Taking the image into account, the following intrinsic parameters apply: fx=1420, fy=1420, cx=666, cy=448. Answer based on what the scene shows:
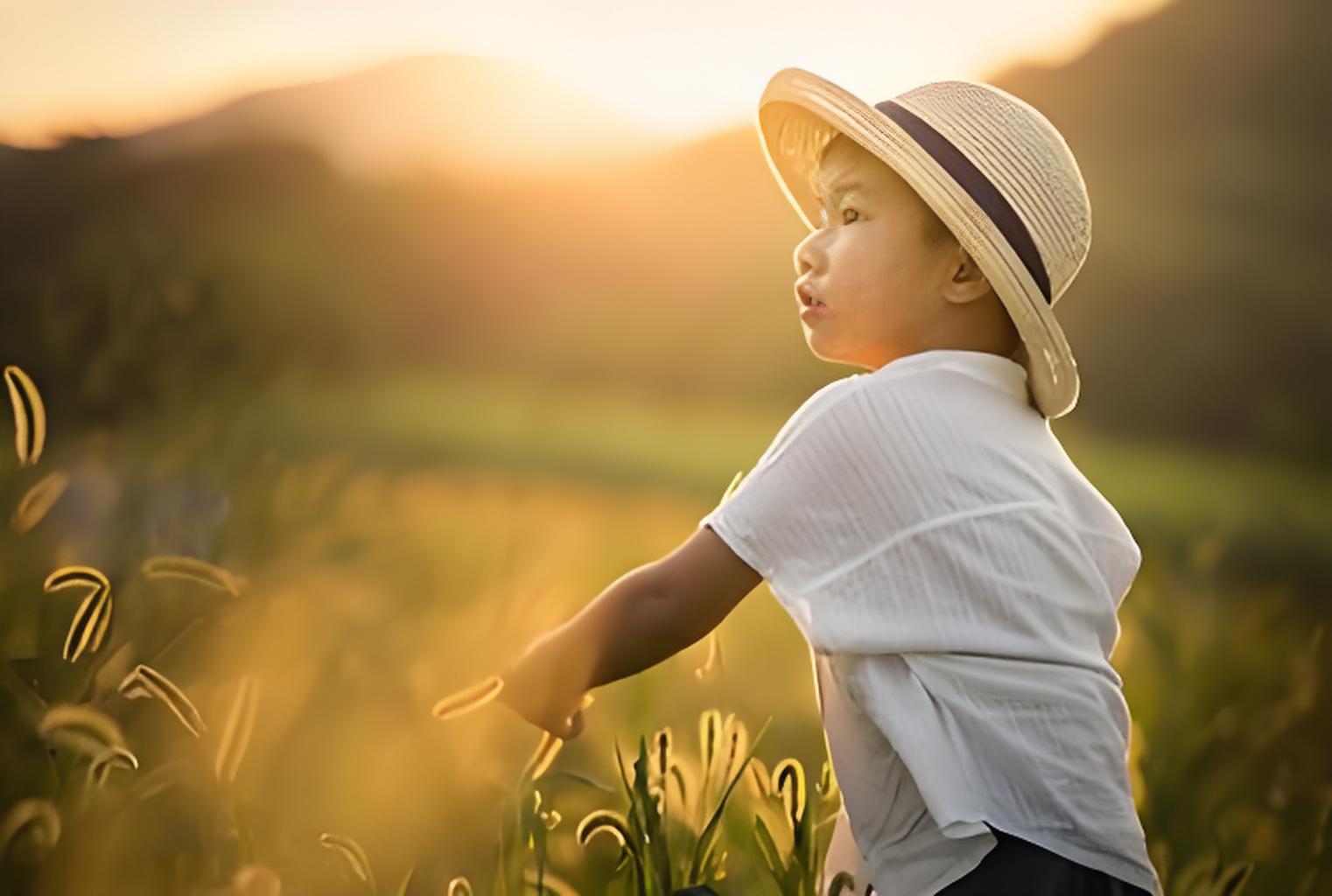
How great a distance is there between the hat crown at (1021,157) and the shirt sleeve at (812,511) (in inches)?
10.0

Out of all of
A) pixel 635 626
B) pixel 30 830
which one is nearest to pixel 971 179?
pixel 635 626

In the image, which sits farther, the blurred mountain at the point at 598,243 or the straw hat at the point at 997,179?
the blurred mountain at the point at 598,243

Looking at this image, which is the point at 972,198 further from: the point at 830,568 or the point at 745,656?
the point at 745,656

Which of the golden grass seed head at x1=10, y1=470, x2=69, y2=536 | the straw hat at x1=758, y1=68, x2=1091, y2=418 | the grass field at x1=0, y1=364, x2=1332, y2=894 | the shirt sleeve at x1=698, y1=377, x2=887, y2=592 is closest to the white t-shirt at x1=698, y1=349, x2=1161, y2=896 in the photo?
the shirt sleeve at x1=698, y1=377, x2=887, y2=592

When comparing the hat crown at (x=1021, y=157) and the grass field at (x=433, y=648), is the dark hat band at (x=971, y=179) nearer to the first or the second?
the hat crown at (x=1021, y=157)

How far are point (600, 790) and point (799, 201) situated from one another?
0.62 meters

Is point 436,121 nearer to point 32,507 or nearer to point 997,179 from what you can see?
point 32,507

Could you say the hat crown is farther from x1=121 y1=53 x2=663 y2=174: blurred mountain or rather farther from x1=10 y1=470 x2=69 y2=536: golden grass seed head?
x1=10 y1=470 x2=69 y2=536: golden grass seed head

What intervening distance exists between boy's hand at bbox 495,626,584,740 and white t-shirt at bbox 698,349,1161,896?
0.16 metres

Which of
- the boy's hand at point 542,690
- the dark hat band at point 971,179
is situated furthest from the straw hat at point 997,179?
the boy's hand at point 542,690

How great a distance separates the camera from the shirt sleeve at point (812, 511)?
1064 mm

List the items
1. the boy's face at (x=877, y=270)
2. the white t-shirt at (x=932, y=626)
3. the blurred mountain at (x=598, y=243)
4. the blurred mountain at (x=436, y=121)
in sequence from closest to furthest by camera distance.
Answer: the white t-shirt at (x=932, y=626)
the boy's face at (x=877, y=270)
the blurred mountain at (x=598, y=243)
the blurred mountain at (x=436, y=121)

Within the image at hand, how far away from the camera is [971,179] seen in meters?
1.15

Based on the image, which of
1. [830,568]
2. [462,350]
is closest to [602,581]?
[462,350]
